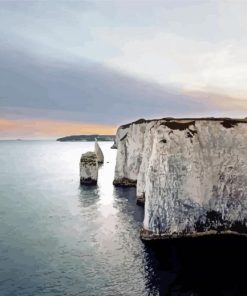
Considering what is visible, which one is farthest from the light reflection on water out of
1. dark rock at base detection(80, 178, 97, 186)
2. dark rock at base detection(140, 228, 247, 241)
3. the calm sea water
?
dark rock at base detection(80, 178, 97, 186)

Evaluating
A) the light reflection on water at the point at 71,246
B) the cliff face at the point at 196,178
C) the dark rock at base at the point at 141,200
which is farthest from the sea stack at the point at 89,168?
the cliff face at the point at 196,178

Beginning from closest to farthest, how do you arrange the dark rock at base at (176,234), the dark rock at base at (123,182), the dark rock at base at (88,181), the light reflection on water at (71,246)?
1. the light reflection on water at (71,246)
2. the dark rock at base at (176,234)
3. the dark rock at base at (123,182)
4. the dark rock at base at (88,181)

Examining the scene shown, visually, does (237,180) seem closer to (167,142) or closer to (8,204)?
(167,142)

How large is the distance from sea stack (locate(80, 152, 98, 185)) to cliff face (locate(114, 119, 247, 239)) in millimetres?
38500

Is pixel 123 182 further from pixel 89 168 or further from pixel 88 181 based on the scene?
pixel 88 181

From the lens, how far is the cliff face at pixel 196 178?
4025 cm

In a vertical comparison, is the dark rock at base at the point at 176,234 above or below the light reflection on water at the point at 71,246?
above

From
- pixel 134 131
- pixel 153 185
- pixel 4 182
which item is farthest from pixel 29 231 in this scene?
pixel 4 182

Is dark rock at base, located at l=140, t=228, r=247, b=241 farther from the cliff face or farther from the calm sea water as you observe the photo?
the calm sea water

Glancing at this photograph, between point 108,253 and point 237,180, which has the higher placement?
point 237,180

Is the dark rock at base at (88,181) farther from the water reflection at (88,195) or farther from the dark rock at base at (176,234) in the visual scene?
the dark rock at base at (176,234)

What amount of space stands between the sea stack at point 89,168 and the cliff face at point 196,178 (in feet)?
126

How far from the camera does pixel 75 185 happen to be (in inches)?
3337

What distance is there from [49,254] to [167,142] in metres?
16.0
